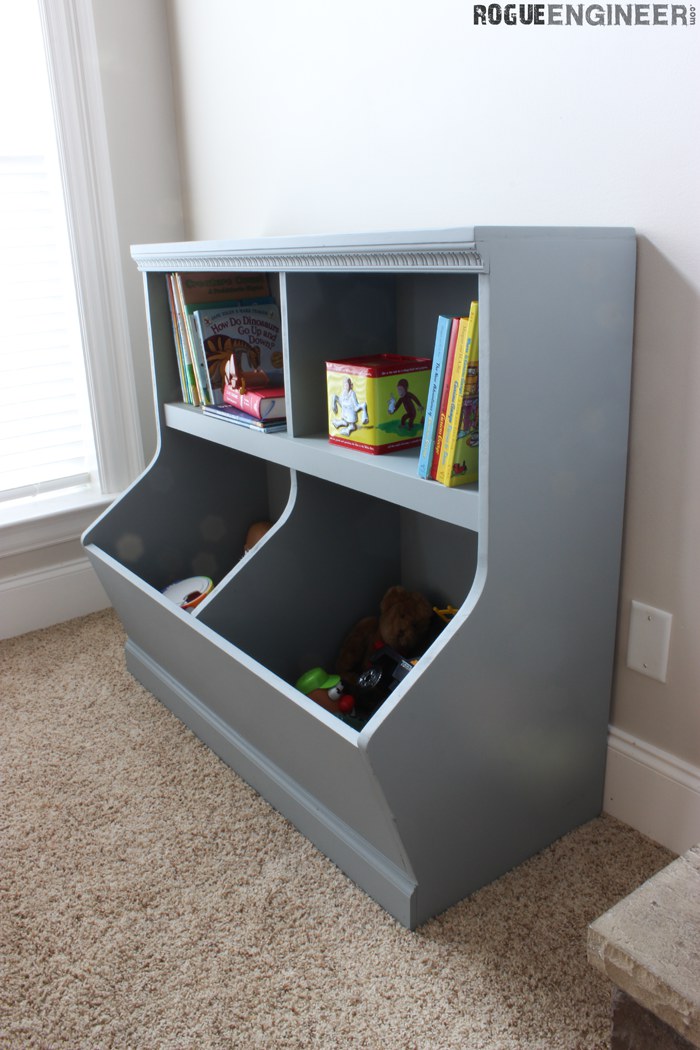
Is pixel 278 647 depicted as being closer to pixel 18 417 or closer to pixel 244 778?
pixel 244 778

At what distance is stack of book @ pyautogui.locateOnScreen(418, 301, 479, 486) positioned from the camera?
1114 mm

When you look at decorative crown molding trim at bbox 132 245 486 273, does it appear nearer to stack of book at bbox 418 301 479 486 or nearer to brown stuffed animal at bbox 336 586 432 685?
stack of book at bbox 418 301 479 486

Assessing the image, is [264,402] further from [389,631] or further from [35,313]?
[35,313]

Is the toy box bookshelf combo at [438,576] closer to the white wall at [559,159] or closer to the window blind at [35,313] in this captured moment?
the white wall at [559,159]

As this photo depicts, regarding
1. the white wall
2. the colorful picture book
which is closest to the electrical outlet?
the white wall

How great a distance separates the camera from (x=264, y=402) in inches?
62.8

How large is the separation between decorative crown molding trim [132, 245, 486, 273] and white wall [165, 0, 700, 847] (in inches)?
13.2

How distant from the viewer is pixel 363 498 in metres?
1.69

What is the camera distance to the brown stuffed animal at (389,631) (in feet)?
5.36

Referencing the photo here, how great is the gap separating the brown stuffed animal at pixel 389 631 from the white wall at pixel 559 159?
0.39 meters

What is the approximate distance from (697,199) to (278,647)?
106cm

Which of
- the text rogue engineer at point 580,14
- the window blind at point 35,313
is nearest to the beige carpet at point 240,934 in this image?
the window blind at point 35,313

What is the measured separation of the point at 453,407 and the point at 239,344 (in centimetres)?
82

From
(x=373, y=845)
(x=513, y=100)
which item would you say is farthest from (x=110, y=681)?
(x=513, y=100)
